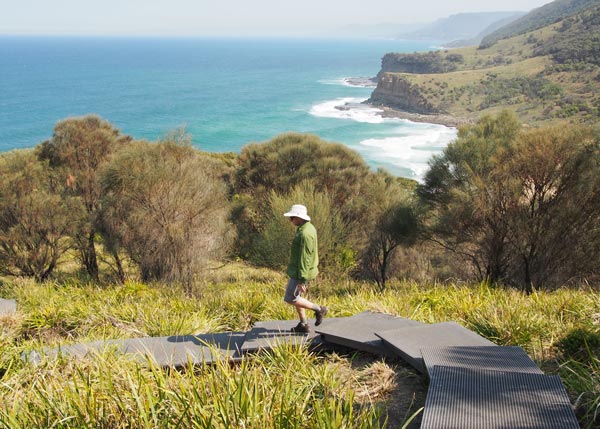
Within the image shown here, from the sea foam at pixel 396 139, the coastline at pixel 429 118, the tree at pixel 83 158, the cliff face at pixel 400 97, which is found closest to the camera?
the tree at pixel 83 158

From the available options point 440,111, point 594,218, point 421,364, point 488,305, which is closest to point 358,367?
point 421,364

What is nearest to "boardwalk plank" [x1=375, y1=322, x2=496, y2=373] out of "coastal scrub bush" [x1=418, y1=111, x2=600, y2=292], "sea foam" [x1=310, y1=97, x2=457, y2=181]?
"coastal scrub bush" [x1=418, y1=111, x2=600, y2=292]

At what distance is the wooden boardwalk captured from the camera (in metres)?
2.84

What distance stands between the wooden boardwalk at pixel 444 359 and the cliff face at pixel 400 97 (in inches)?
3847

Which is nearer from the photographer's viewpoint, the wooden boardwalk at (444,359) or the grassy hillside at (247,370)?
the wooden boardwalk at (444,359)

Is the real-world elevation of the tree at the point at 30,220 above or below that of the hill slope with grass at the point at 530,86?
below

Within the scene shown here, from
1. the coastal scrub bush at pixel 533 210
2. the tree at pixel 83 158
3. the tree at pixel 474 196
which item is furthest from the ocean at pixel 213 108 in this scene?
the coastal scrub bush at pixel 533 210

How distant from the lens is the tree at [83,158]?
18656 millimetres

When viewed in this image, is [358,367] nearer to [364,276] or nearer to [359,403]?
[359,403]

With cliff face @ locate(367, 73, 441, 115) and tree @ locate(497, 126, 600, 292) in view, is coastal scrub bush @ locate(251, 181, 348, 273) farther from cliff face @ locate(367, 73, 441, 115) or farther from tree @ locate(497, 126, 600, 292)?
cliff face @ locate(367, 73, 441, 115)

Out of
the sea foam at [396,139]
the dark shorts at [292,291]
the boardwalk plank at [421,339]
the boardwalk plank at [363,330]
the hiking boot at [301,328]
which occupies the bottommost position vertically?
the sea foam at [396,139]

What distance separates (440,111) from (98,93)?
7641cm

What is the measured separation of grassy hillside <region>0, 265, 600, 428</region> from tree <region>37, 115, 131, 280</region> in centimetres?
1049

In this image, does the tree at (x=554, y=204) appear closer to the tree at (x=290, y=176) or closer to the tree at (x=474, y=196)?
the tree at (x=474, y=196)
